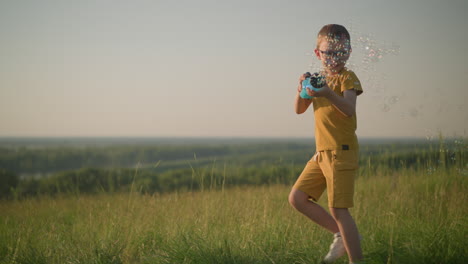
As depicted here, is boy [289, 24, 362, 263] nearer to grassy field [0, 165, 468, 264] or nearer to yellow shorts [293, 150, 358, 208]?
yellow shorts [293, 150, 358, 208]

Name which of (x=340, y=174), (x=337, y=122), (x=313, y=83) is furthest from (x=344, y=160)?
(x=313, y=83)

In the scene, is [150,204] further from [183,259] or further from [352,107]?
[352,107]

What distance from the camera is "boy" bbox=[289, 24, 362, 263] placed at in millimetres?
2664

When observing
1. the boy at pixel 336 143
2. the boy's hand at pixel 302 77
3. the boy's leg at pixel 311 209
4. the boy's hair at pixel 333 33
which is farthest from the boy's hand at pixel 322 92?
the boy's leg at pixel 311 209

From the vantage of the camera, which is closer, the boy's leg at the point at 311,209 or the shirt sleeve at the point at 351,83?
the shirt sleeve at the point at 351,83

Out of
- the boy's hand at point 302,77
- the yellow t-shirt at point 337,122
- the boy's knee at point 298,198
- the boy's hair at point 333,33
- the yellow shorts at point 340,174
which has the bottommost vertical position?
the boy's knee at point 298,198

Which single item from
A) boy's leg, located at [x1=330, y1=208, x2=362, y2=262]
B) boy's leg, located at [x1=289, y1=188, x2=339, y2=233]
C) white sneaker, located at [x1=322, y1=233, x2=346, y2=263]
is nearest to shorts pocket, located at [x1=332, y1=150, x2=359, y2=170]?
boy's leg, located at [x1=330, y1=208, x2=362, y2=262]

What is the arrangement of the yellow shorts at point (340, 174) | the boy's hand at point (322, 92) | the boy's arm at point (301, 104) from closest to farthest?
the boy's hand at point (322, 92) < the yellow shorts at point (340, 174) < the boy's arm at point (301, 104)

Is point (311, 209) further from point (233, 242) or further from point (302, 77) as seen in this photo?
point (302, 77)

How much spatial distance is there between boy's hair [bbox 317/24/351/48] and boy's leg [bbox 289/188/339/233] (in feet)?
4.04

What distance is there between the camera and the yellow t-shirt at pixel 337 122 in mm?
2703

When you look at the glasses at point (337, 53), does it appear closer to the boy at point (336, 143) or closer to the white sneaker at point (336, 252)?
the boy at point (336, 143)

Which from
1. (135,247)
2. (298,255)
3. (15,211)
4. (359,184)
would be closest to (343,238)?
(298,255)

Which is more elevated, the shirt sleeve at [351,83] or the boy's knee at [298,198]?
the shirt sleeve at [351,83]
